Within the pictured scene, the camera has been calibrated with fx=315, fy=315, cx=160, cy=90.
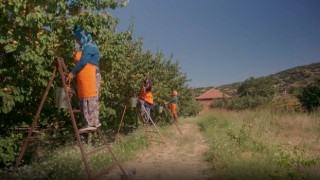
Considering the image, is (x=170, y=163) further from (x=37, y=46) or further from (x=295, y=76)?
(x=295, y=76)

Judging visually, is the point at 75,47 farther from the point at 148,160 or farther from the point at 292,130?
the point at 292,130

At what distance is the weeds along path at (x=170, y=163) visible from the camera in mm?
6742

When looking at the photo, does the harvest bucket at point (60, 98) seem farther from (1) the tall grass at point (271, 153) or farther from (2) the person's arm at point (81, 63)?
(1) the tall grass at point (271, 153)

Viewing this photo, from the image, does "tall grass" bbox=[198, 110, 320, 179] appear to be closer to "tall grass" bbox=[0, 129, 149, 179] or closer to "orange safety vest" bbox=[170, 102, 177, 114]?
"tall grass" bbox=[0, 129, 149, 179]

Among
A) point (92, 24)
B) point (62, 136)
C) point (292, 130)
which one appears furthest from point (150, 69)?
point (92, 24)

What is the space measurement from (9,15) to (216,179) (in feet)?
18.4

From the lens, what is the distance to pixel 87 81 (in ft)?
18.8

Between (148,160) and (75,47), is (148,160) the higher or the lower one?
A: the lower one

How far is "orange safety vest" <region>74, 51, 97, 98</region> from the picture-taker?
570 cm

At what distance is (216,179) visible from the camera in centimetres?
630

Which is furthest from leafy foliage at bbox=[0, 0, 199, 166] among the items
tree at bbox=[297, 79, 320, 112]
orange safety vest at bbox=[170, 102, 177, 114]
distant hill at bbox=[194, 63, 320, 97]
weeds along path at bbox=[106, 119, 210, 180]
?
distant hill at bbox=[194, 63, 320, 97]

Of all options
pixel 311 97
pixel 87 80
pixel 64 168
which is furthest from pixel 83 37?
pixel 311 97

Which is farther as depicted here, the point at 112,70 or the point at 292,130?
the point at 292,130

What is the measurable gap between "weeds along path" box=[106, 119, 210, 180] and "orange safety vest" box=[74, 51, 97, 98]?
1.80 m
